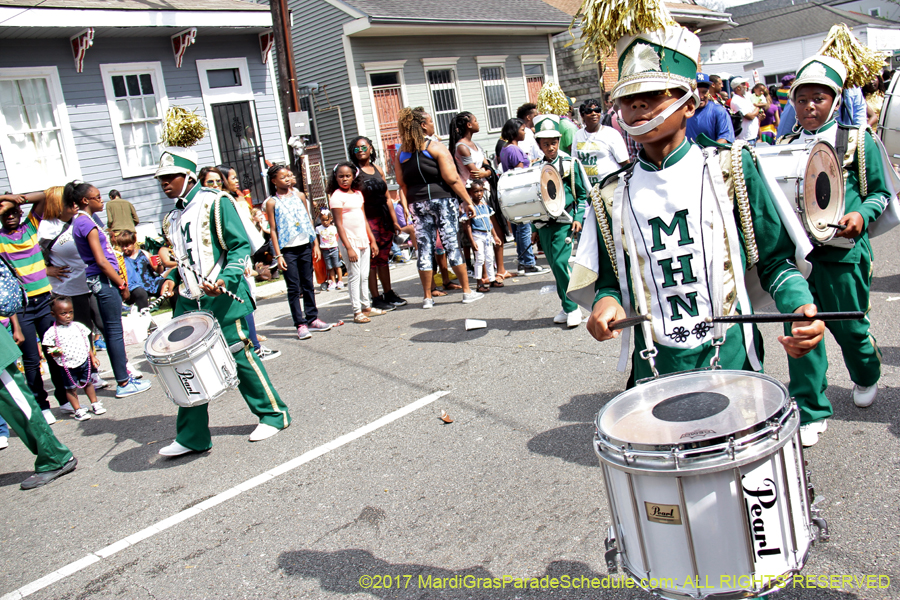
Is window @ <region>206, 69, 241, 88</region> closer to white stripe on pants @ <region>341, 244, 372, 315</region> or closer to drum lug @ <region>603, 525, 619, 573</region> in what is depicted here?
white stripe on pants @ <region>341, 244, 372, 315</region>

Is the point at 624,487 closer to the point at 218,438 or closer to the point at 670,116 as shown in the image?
the point at 670,116

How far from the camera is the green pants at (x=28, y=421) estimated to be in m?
4.89

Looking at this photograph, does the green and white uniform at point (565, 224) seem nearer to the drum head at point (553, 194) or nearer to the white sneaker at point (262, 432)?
the drum head at point (553, 194)

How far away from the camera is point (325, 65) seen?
19922mm

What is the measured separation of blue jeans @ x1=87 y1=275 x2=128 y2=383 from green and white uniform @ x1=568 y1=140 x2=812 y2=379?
227 inches

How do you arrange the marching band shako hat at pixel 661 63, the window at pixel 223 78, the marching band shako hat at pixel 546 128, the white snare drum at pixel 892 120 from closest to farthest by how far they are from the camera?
the marching band shako hat at pixel 661 63 → the white snare drum at pixel 892 120 → the marching band shako hat at pixel 546 128 → the window at pixel 223 78

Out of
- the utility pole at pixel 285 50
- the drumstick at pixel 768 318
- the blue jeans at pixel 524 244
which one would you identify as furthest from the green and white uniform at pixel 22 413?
the utility pole at pixel 285 50

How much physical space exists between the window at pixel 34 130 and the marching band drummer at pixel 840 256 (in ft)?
41.9

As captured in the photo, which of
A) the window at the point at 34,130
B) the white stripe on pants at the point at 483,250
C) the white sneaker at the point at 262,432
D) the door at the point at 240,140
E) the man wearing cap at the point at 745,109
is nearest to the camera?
the white sneaker at the point at 262,432

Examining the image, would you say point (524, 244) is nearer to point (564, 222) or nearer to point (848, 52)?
point (564, 222)

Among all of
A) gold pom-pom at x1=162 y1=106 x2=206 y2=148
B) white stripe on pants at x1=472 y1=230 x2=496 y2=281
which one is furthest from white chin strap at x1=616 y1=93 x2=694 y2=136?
white stripe on pants at x1=472 y1=230 x2=496 y2=281

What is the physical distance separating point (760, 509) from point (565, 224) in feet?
17.1

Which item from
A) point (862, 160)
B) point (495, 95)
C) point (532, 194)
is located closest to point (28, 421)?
point (532, 194)

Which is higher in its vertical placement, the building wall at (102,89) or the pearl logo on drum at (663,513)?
the building wall at (102,89)
